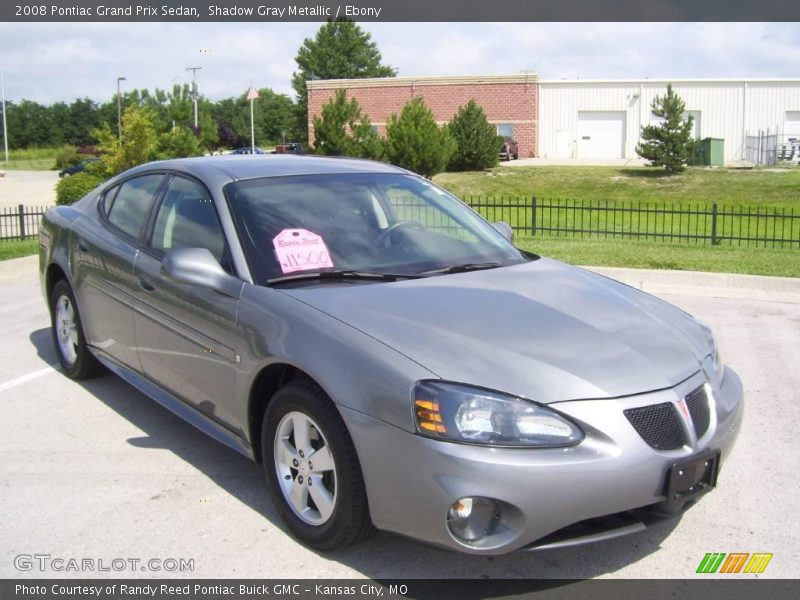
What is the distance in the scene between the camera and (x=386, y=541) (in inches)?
145

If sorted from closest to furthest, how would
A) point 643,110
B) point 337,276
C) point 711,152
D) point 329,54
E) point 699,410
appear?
point 699,410 < point 337,276 < point 711,152 < point 643,110 < point 329,54

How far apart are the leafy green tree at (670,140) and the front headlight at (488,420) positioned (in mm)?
28755

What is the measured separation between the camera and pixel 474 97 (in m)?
44.0

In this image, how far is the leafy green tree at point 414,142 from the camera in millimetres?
25281

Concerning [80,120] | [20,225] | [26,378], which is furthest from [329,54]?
[26,378]

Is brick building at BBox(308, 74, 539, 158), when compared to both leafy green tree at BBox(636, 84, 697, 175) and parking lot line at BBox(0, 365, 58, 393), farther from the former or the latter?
parking lot line at BBox(0, 365, 58, 393)

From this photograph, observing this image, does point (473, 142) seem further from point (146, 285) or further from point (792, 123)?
point (146, 285)

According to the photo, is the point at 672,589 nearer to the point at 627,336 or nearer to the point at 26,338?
the point at 627,336

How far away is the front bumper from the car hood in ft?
0.45

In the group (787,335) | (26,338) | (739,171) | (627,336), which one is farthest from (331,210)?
(739,171)

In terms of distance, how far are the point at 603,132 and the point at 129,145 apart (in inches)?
1225

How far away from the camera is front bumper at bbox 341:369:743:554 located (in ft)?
9.61

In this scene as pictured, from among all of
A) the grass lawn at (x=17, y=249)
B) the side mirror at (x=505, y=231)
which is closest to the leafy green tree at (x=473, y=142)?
the grass lawn at (x=17, y=249)

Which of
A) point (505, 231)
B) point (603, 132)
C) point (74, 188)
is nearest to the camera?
point (505, 231)
